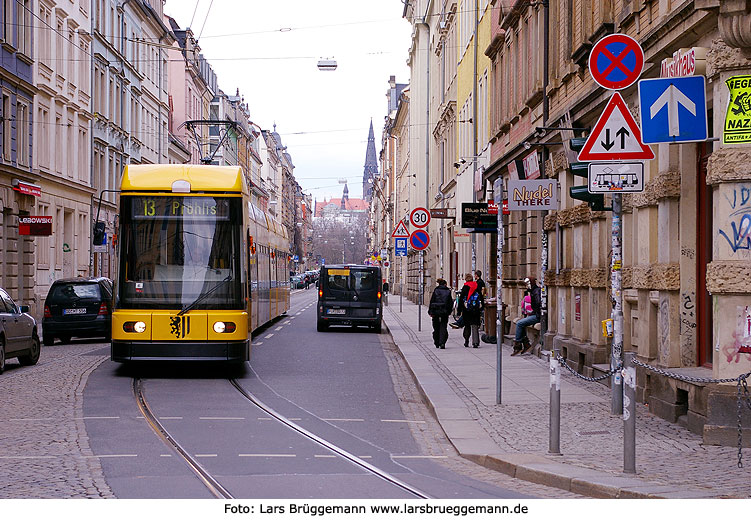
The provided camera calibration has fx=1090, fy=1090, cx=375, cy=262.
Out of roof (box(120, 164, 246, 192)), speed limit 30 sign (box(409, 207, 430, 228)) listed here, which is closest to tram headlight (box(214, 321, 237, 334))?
roof (box(120, 164, 246, 192))

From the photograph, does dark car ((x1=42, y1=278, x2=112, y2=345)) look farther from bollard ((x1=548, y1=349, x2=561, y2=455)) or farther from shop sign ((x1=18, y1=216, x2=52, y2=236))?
bollard ((x1=548, y1=349, x2=561, y2=455))

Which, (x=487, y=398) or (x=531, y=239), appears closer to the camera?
(x=487, y=398)

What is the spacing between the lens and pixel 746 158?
10.4 meters

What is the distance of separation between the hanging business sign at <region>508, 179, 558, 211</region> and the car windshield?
1498cm

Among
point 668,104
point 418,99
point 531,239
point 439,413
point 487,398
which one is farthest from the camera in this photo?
point 418,99

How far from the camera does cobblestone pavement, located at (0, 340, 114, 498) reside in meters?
8.27

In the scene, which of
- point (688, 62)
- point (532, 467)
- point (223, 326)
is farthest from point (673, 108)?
point (223, 326)

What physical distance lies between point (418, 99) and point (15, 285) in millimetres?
40180

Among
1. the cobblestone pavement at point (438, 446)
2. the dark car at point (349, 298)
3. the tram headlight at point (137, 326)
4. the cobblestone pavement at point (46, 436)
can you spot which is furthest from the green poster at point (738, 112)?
the dark car at point (349, 298)

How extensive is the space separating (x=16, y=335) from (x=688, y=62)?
12.7 meters

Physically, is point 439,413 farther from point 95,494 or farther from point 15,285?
point 15,285

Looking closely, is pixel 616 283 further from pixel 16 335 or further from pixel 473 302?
pixel 473 302

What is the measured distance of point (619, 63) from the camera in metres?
A: 10.7

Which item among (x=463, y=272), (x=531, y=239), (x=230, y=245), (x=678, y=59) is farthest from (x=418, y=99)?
(x=678, y=59)
